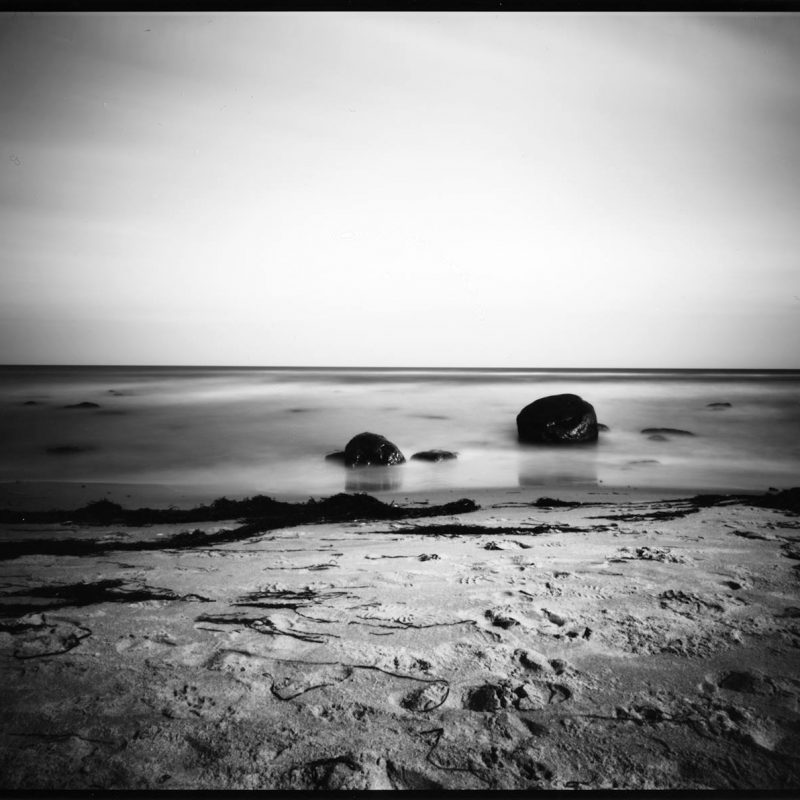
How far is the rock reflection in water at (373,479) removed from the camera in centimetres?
658

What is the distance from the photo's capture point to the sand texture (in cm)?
162

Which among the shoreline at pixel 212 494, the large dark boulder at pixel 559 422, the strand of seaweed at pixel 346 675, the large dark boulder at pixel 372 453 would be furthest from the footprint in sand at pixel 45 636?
the large dark boulder at pixel 559 422

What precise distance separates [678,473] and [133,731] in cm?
800

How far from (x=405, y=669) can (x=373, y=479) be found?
4935mm

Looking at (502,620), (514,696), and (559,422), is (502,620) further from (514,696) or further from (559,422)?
(559,422)

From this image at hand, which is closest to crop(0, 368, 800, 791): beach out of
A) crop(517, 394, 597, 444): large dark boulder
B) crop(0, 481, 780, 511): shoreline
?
crop(0, 481, 780, 511): shoreline

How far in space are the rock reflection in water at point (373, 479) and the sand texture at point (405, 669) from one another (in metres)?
3.00

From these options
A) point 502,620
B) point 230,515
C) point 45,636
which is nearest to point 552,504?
point 502,620

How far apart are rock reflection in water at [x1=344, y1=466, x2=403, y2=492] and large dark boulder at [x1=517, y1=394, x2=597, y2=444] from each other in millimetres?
3512

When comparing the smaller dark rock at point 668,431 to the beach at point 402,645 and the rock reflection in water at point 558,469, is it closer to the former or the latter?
the rock reflection in water at point 558,469

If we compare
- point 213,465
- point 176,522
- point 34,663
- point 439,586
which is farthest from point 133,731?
point 213,465

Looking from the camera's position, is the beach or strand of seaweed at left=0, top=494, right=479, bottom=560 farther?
strand of seaweed at left=0, top=494, right=479, bottom=560

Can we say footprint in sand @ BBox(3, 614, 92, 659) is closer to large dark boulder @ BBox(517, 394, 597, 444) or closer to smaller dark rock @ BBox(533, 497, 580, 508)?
smaller dark rock @ BBox(533, 497, 580, 508)

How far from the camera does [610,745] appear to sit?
168cm
